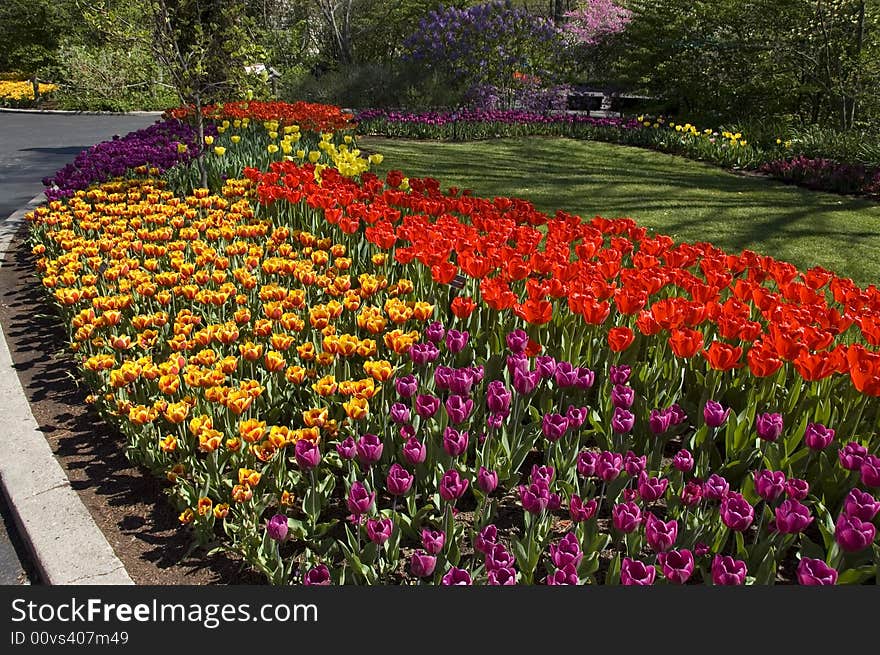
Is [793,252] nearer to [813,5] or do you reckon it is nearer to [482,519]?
[482,519]

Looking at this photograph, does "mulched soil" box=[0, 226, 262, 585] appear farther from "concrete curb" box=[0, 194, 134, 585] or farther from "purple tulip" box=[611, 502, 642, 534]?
"purple tulip" box=[611, 502, 642, 534]

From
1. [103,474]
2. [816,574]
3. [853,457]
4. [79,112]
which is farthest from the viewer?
[79,112]

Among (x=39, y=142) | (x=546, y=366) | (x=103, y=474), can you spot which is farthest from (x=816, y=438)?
(x=39, y=142)

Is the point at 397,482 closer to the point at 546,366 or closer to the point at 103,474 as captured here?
the point at 546,366

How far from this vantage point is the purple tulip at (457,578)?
1897 millimetres

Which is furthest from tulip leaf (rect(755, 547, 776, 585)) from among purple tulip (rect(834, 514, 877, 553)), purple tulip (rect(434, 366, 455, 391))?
purple tulip (rect(434, 366, 455, 391))

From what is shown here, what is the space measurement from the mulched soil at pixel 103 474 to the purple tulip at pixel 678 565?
1.38m

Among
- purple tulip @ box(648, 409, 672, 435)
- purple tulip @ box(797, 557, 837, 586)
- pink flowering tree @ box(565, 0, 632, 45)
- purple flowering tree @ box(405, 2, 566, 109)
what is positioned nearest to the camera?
purple tulip @ box(797, 557, 837, 586)

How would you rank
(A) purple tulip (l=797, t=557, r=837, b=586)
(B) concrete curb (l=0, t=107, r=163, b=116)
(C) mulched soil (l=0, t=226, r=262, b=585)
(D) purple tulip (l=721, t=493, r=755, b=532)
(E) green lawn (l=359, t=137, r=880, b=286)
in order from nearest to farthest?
(A) purple tulip (l=797, t=557, r=837, b=586), (D) purple tulip (l=721, t=493, r=755, b=532), (C) mulched soil (l=0, t=226, r=262, b=585), (E) green lawn (l=359, t=137, r=880, b=286), (B) concrete curb (l=0, t=107, r=163, b=116)

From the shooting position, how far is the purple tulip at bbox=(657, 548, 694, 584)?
70.8 inches

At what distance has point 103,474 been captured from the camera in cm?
307

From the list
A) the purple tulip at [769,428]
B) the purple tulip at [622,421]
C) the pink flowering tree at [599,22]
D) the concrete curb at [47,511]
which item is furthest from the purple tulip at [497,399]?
the pink flowering tree at [599,22]

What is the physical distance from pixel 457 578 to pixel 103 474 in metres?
1.89

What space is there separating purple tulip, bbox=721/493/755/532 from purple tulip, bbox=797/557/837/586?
0.61 ft
